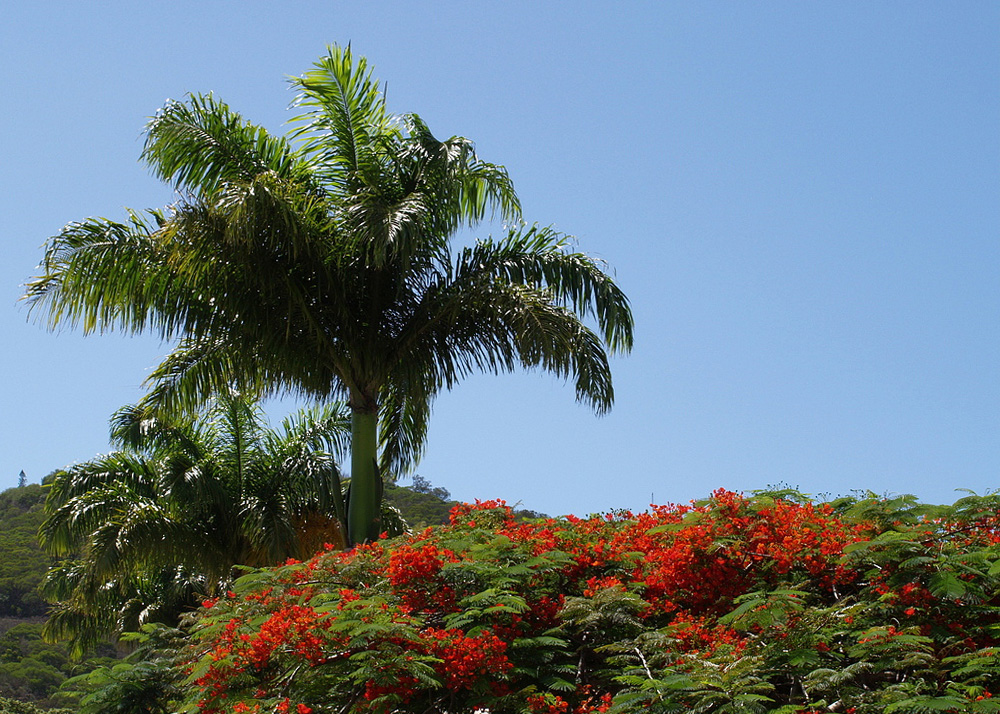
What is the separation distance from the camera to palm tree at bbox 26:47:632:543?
12.4m

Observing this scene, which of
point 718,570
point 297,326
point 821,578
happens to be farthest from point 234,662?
point 297,326

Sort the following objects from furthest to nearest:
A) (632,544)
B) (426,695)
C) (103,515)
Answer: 1. (103,515)
2. (632,544)
3. (426,695)

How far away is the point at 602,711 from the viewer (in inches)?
260

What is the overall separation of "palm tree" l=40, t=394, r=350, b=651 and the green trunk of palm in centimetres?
406

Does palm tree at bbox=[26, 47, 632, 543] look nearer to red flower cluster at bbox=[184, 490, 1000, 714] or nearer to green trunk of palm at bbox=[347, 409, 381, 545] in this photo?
green trunk of palm at bbox=[347, 409, 381, 545]

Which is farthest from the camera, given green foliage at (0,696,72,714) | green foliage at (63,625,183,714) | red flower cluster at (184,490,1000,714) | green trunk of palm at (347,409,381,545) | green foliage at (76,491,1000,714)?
green foliage at (0,696,72,714)

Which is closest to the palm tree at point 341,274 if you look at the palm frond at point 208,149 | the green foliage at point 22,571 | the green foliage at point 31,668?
the palm frond at point 208,149

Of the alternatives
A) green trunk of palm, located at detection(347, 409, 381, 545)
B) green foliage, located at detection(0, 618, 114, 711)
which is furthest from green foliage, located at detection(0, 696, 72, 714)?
green trunk of palm, located at detection(347, 409, 381, 545)

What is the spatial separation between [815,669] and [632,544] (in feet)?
8.02

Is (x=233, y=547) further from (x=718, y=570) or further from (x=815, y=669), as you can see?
(x=815, y=669)

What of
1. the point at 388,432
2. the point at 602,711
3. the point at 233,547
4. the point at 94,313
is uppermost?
the point at 94,313

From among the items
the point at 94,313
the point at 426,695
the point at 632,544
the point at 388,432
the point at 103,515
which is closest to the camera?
the point at 426,695

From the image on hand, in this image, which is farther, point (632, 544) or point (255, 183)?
point (255, 183)

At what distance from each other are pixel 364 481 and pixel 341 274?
8.25ft
